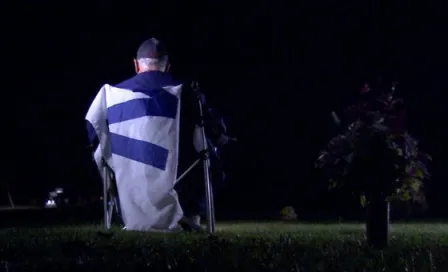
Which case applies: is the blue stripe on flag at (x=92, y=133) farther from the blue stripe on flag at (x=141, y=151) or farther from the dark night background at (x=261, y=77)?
the dark night background at (x=261, y=77)

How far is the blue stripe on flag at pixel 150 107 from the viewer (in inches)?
304

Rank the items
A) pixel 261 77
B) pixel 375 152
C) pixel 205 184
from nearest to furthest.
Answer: pixel 375 152, pixel 205 184, pixel 261 77

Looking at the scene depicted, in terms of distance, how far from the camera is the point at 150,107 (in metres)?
7.75

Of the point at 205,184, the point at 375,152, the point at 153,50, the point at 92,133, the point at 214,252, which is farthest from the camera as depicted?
the point at 153,50

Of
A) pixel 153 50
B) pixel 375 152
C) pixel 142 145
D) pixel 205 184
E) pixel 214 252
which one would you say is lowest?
pixel 214 252

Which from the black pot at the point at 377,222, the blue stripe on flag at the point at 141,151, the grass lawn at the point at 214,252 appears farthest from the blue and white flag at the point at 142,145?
the black pot at the point at 377,222

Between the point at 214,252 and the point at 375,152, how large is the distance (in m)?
1.53

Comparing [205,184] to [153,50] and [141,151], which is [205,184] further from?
[153,50]

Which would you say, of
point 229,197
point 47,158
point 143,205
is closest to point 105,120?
point 143,205

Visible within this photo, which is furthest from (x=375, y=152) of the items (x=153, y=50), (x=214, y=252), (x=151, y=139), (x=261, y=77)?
(x=261, y=77)

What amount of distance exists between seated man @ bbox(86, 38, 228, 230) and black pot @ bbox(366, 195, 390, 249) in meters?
1.54

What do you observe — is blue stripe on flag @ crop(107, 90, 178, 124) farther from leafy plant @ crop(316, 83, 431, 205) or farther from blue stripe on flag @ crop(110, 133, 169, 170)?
leafy plant @ crop(316, 83, 431, 205)

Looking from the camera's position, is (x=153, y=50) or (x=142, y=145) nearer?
(x=142, y=145)

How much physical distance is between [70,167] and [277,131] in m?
4.85
